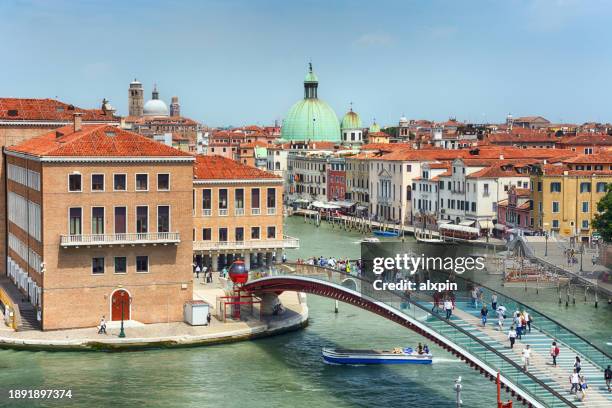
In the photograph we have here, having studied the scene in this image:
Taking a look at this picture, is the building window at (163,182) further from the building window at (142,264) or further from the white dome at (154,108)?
the white dome at (154,108)

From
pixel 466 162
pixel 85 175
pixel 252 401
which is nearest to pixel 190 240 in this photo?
pixel 85 175

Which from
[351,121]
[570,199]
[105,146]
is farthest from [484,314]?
[351,121]

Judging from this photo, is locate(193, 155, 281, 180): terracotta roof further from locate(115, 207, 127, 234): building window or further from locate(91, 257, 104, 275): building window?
locate(91, 257, 104, 275): building window

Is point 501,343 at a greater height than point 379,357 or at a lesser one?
greater

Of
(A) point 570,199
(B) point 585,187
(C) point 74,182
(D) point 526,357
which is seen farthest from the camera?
(B) point 585,187

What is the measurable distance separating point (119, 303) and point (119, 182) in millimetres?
3069

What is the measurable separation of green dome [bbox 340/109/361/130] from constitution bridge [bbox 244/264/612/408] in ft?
280

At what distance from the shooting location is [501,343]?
23.1 metres

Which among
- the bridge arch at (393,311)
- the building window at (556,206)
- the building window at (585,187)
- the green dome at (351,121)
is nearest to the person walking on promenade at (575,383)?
the bridge arch at (393,311)

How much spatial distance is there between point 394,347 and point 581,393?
8859 mm

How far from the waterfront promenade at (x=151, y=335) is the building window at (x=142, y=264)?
1.36 metres

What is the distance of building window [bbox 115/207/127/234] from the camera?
101 ft

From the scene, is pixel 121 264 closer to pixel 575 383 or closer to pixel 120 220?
pixel 120 220

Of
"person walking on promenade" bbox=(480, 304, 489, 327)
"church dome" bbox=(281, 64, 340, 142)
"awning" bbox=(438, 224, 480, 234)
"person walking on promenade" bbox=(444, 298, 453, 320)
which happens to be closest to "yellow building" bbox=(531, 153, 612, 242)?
"awning" bbox=(438, 224, 480, 234)
